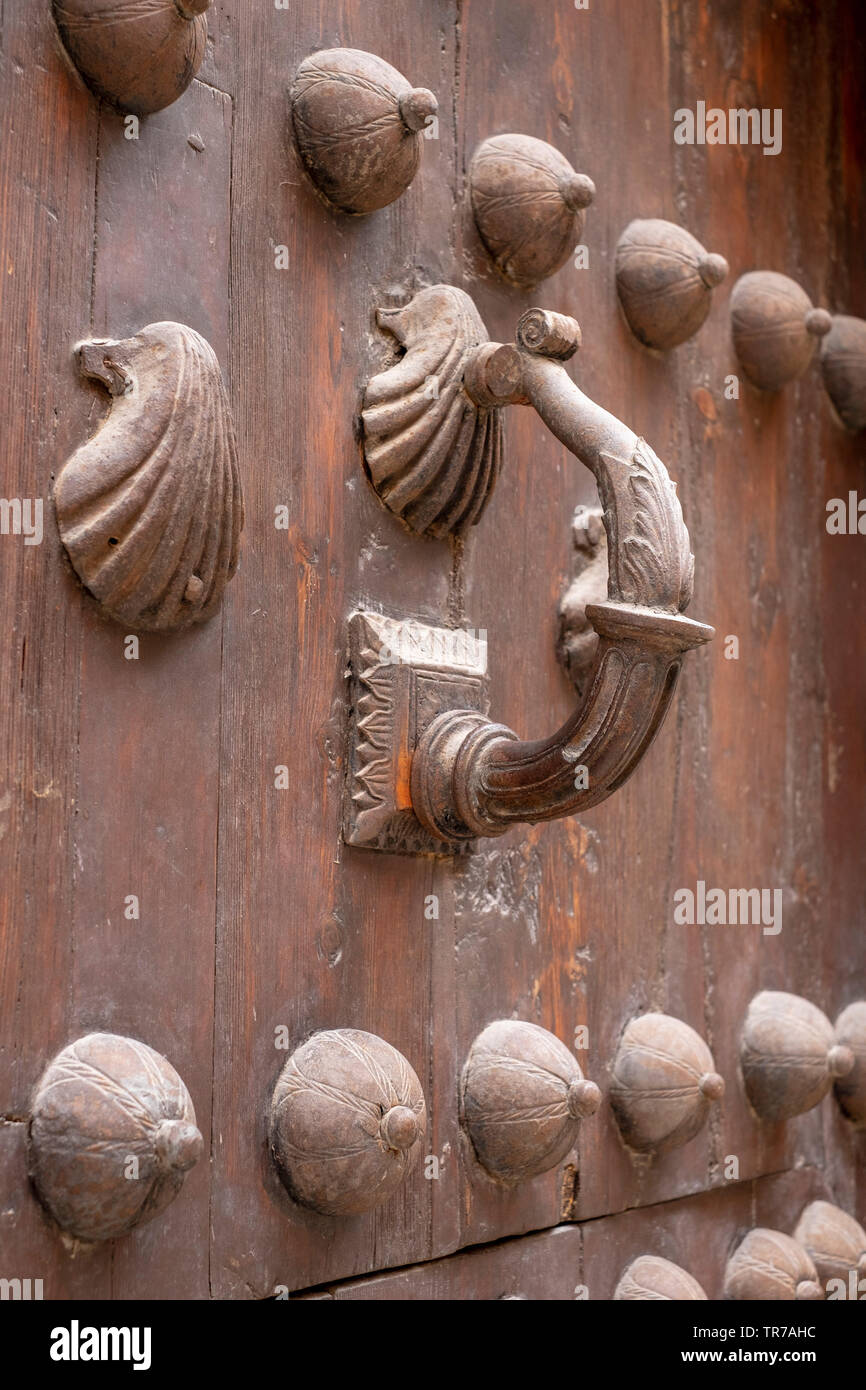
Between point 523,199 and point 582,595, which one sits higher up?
point 523,199

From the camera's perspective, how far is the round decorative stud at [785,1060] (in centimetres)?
148

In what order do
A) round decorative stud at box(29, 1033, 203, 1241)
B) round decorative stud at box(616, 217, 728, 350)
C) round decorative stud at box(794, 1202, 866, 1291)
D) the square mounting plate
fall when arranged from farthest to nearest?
round decorative stud at box(794, 1202, 866, 1291) < round decorative stud at box(616, 217, 728, 350) < the square mounting plate < round decorative stud at box(29, 1033, 203, 1241)

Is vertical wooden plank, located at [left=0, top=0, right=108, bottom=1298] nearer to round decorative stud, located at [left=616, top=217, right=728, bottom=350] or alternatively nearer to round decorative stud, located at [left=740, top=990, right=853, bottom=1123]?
round decorative stud, located at [left=616, top=217, right=728, bottom=350]

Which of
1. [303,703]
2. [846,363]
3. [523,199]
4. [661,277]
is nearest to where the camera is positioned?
[303,703]

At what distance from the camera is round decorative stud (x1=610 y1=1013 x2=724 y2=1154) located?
1322 mm

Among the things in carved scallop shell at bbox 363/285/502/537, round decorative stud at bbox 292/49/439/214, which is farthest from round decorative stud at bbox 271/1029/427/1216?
round decorative stud at bbox 292/49/439/214

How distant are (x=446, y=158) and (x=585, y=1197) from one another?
2.92 feet

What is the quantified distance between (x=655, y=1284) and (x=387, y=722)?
0.59 m

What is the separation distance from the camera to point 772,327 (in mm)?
1577

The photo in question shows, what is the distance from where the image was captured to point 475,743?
1.14 metres

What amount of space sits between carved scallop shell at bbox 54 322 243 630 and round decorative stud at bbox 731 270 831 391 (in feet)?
2.52

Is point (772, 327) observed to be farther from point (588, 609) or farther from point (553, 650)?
point (588, 609)

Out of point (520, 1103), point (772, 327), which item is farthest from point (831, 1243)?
point (772, 327)
